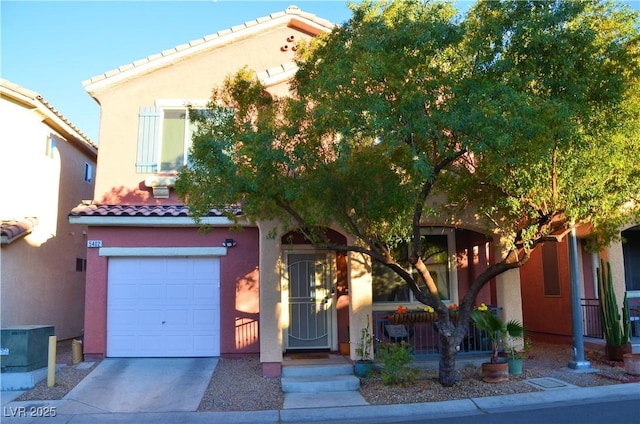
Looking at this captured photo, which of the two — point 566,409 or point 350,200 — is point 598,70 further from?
point 566,409

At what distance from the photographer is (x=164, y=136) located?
12969mm

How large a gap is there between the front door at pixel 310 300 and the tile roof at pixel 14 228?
19.4 feet

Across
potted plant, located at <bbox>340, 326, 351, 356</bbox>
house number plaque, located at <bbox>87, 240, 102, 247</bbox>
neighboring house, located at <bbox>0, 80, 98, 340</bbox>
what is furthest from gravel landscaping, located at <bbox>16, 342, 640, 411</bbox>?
neighboring house, located at <bbox>0, 80, 98, 340</bbox>

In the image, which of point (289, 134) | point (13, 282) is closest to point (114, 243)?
point (13, 282)

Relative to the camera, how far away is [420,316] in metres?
10.8

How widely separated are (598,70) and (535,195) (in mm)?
2011

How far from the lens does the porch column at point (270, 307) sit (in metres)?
9.77

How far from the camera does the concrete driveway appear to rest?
8.39m

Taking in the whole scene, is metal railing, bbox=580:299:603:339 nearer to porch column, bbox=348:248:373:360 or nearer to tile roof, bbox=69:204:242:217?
porch column, bbox=348:248:373:360

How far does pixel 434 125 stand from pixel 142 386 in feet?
21.8

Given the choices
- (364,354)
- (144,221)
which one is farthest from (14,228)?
(364,354)

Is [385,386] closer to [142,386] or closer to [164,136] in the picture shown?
[142,386]

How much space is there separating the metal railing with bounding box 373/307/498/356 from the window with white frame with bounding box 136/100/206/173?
5934 mm

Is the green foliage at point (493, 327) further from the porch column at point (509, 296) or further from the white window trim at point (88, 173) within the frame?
the white window trim at point (88, 173)
